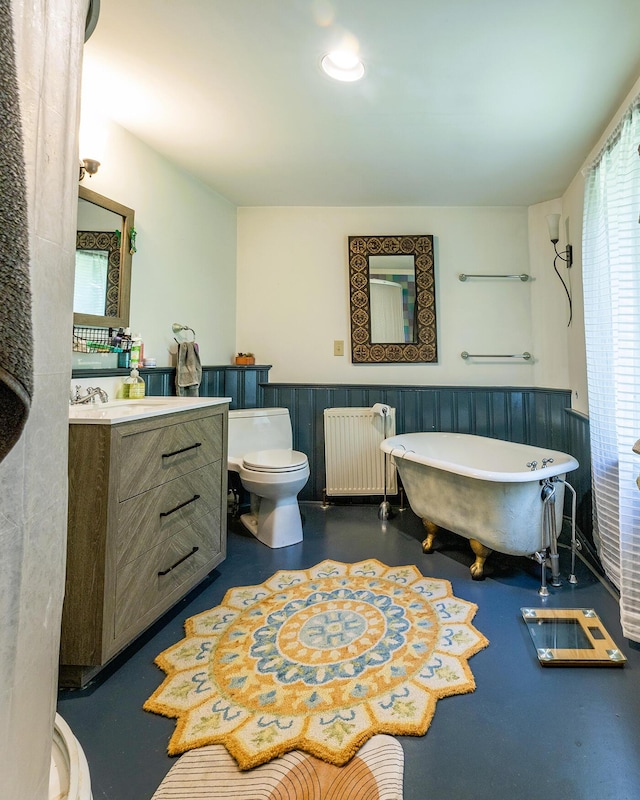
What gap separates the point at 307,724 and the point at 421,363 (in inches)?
97.6

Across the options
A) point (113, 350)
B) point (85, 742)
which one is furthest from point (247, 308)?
point (85, 742)

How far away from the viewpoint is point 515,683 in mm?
1272

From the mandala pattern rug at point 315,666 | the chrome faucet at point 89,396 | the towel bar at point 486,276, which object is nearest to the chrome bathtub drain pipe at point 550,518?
the mandala pattern rug at point 315,666

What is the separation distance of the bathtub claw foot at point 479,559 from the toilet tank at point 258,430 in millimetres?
1462

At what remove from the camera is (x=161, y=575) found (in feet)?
4.88

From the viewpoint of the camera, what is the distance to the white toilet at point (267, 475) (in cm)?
221

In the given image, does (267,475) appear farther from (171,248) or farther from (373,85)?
(373,85)

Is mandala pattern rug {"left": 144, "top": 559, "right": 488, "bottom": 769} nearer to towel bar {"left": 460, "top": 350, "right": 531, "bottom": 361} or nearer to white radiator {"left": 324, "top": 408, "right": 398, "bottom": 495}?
white radiator {"left": 324, "top": 408, "right": 398, "bottom": 495}

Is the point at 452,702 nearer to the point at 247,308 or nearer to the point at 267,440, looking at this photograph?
the point at 267,440

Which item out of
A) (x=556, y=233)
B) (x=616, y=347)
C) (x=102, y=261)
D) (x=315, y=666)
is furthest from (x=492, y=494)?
(x=102, y=261)

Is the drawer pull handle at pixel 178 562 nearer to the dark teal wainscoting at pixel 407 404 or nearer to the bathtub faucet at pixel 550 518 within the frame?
the dark teal wainscoting at pixel 407 404

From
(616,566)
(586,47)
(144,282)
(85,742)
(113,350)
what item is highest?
(586,47)

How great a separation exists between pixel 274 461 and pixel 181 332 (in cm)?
108

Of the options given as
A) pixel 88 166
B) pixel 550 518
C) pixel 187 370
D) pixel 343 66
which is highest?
pixel 343 66
